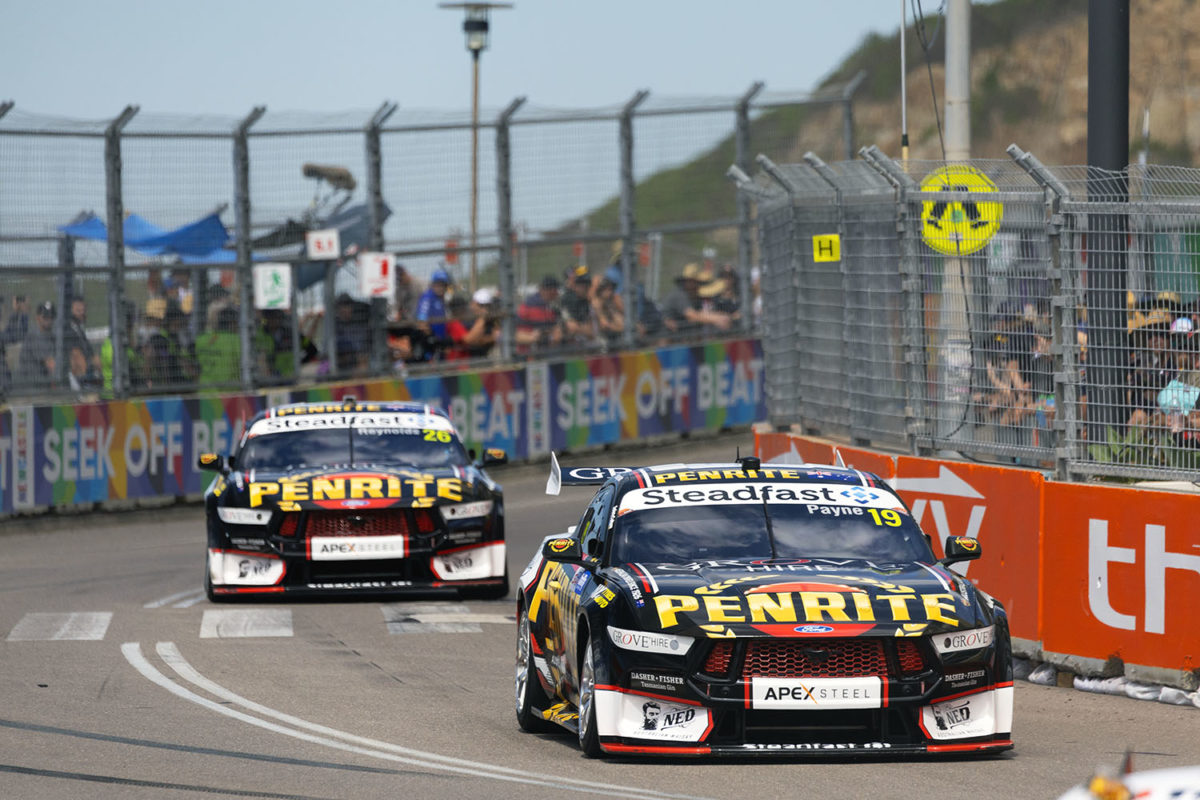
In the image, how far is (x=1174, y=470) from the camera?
435 inches

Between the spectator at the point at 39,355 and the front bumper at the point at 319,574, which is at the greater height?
the spectator at the point at 39,355

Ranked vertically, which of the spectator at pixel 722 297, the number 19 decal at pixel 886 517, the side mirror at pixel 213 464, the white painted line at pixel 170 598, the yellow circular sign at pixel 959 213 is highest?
the yellow circular sign at pixel 959 213

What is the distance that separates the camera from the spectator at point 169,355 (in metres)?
23.0

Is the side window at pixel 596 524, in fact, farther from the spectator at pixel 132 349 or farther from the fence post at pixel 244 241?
the fence post at pixel 244 241

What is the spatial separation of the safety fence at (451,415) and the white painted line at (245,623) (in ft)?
16.4

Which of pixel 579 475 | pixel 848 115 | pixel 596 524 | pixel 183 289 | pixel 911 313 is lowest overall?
pixel 596 524

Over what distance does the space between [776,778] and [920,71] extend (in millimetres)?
60985

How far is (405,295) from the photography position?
2539 cm

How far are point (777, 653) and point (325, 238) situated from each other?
1673 cm

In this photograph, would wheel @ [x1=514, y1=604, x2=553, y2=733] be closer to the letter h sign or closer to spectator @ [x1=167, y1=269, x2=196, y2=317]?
the letter h sign

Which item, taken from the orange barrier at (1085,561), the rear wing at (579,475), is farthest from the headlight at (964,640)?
the orange barrier at (1085,561)

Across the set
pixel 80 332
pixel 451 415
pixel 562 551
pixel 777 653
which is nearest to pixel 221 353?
pixel 80 332

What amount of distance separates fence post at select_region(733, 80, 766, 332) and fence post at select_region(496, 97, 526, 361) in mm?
4213

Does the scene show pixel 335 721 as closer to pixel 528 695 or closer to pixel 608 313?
pixel 528 695
